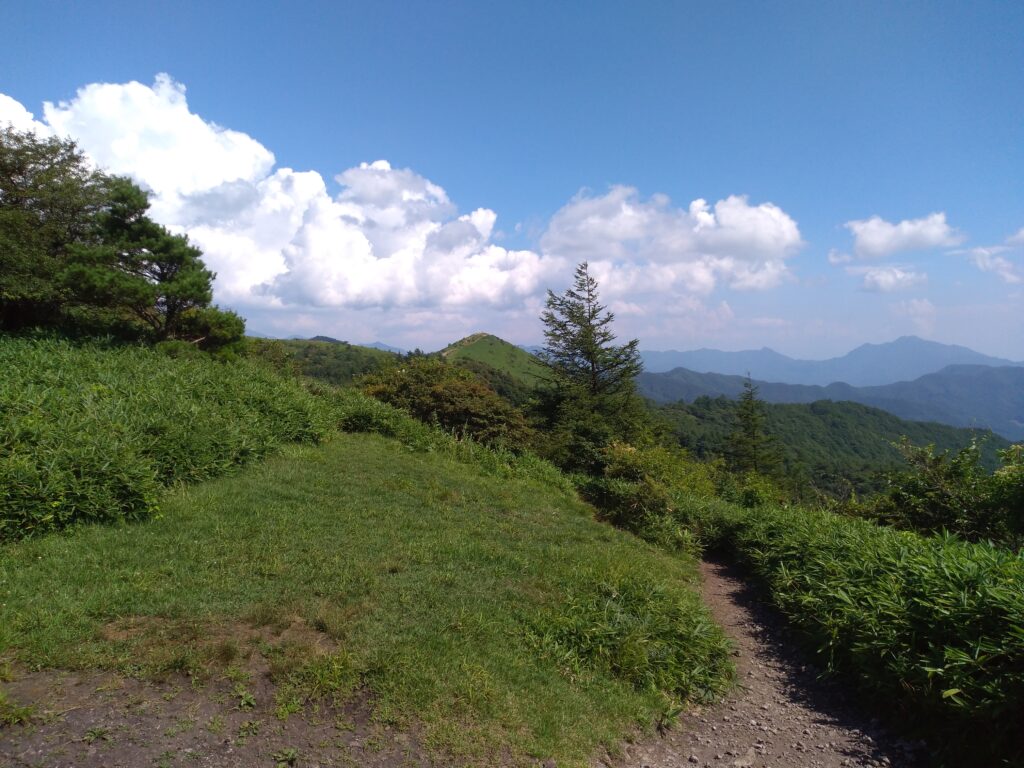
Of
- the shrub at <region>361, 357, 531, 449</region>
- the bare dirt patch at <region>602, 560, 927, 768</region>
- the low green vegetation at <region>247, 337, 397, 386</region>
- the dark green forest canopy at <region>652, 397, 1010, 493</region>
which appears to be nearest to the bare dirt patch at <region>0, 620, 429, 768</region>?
the bare dirt patch at <region>602, 560, 927, 768</region>

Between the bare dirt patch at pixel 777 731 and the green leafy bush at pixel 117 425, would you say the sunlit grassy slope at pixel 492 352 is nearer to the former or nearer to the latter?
the green leafy bush at pixel 117 425

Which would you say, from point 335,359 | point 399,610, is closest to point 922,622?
point 399,610

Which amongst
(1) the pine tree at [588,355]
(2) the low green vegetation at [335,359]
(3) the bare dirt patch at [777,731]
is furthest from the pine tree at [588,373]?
(2) the low green vegetation at [335,359]

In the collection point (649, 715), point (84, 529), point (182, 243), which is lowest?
point (649, 715)

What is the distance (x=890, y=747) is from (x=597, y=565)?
328cm

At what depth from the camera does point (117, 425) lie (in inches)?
278

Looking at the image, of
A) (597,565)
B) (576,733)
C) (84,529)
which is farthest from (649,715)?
(84,529)

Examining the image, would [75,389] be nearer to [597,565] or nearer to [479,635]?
[479,635]

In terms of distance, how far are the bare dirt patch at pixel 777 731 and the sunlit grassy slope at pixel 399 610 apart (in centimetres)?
24

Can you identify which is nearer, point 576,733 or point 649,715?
point 576,733

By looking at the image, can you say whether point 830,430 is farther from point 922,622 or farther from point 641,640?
point 641,640

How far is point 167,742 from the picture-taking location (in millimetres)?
2955

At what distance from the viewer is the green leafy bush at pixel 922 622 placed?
3.35 metres

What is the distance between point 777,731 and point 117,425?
873 cm
